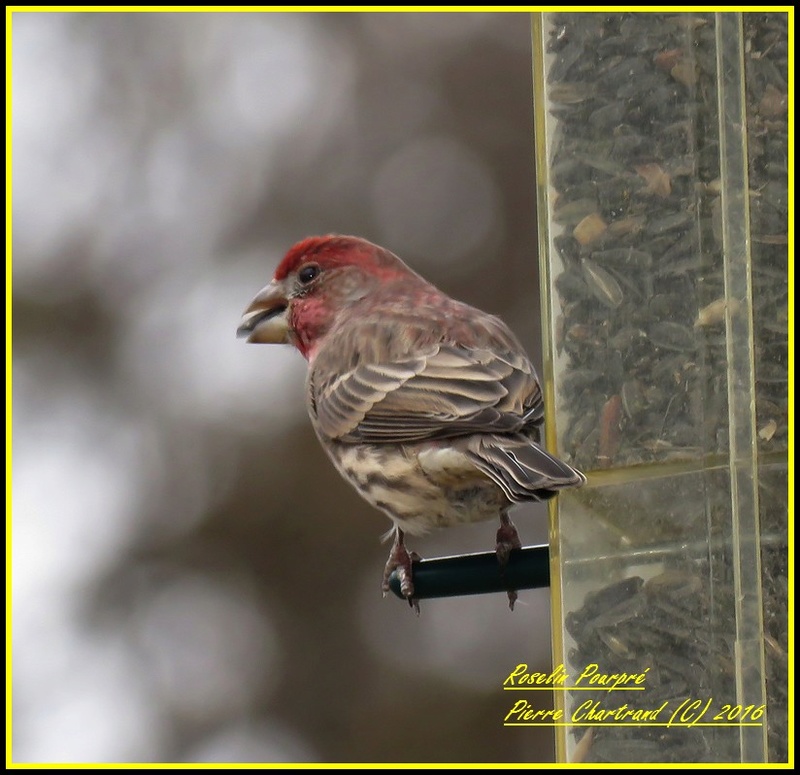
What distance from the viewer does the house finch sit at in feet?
17.5

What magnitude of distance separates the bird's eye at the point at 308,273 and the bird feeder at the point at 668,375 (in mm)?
2031

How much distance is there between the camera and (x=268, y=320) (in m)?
7.16

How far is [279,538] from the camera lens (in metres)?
10.3

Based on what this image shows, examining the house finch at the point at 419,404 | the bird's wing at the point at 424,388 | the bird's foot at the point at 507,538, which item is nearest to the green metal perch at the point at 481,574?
the house finch at the point at 419,404

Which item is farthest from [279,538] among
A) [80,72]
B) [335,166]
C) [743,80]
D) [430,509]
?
[743,80]

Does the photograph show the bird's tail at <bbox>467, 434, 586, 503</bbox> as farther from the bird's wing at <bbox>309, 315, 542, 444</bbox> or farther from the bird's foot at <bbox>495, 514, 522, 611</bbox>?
the bird's foot at <bbox>495, 514, 522, 611</bbox>

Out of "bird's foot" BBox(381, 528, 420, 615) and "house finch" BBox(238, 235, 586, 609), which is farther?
"bird's foot" BBox(381, 528, 420, 615)

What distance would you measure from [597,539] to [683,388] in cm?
54

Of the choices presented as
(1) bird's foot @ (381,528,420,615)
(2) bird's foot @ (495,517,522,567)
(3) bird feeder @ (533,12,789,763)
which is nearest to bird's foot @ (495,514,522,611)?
(2) bird's foot @ (495,517,522,567)

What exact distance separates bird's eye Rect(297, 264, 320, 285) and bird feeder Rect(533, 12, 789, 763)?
80.0 inches

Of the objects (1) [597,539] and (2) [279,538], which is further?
(2) [279,538]

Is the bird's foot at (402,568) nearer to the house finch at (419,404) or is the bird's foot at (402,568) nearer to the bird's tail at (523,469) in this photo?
the house finch at (419,404)

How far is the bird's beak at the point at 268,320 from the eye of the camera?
713 centimetres

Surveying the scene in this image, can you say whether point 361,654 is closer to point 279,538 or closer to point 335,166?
point 279,538
